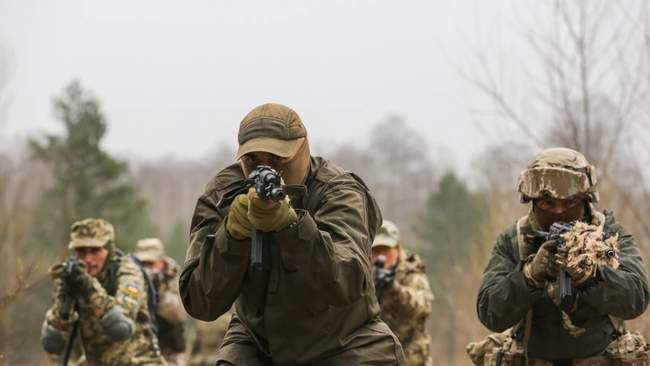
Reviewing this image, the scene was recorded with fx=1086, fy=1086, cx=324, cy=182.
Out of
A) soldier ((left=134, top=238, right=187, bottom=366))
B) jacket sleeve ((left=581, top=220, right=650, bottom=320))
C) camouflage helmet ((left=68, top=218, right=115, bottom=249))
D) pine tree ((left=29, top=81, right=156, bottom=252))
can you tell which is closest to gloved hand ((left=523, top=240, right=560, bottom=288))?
jacket sleeve ((left=581, top=220, right=650, bottom=320))

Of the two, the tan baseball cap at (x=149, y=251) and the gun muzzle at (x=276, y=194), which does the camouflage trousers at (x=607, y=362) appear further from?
the tan baseball cap at (x=149, y=251)

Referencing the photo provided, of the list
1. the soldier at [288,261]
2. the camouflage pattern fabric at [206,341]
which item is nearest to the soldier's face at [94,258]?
the soldier at [288,261]

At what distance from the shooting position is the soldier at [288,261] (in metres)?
5.20

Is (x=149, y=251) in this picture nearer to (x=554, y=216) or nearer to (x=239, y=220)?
(x=554, y=216)

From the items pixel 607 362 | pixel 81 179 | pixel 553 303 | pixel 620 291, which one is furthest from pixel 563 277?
pixel 81 179

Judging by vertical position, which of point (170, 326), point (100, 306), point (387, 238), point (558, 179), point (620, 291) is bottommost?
point (620, 291)

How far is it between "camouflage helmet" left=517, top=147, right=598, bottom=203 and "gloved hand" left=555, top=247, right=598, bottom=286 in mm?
542

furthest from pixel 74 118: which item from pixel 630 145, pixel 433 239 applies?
pixel 630 145

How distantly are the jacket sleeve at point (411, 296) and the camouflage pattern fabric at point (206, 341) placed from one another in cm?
831

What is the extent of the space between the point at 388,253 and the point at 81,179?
71.1 feet

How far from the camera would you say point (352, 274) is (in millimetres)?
5387

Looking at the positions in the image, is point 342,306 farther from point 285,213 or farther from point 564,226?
point 564,226

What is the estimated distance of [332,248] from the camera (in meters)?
5.29

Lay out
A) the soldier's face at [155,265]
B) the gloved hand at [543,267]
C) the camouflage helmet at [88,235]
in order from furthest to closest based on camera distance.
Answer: the soldier's face at [155,265] → the camouflage helmet at [88,235] → the gloved hand at [543,267]
